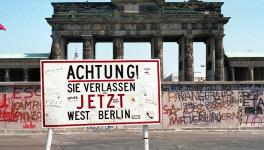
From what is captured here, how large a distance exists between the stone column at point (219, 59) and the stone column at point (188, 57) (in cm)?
420

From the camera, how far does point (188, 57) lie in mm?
77062

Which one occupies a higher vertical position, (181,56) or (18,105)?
(181,56)

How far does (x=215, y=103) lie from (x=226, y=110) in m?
0.63

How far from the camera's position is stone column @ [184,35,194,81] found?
251 ft

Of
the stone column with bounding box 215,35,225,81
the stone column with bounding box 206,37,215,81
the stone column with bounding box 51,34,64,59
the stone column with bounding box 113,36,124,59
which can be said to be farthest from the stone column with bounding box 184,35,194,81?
the stone column with bounding box 51,34,64,59

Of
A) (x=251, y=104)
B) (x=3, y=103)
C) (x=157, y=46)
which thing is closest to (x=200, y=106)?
(x=251, y=104)

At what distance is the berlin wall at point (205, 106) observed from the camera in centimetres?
2227

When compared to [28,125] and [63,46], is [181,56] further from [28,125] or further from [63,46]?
[28,125]

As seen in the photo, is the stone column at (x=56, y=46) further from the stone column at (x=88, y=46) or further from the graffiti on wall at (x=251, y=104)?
the graffiti on wall at (x=251, y=104)

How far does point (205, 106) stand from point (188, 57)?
54.7 meters

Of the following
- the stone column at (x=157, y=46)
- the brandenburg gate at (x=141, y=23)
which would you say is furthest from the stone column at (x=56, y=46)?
the stone column at (x=157, y=46)

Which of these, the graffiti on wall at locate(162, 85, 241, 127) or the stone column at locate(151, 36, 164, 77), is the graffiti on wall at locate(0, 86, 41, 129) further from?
the stone column at locate(151, 36, 164, 77)

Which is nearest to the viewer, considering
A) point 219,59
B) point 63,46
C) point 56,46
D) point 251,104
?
point 251,104

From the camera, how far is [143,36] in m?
77.1
